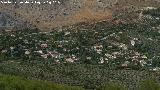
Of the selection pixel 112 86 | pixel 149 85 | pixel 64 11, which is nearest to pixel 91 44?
pixel 64 11

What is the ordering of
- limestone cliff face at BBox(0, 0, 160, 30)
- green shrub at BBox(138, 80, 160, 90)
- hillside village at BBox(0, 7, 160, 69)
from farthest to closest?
limestone cliff face at BBox(0, 0, 160, 30)
hillside village at BBox(0, 7, 160, 69)
green shrub at BBox(138, 80, 160, 90)

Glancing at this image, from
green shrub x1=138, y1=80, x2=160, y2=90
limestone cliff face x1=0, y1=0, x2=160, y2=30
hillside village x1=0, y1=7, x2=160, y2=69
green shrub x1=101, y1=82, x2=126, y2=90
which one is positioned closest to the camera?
green shrub x1=101, y1=82, x2=126, y2=90

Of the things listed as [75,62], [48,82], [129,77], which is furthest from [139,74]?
[48,82]

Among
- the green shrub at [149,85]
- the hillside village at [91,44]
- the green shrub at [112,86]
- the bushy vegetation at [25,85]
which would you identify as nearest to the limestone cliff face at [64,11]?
the hillside village at [91,44]

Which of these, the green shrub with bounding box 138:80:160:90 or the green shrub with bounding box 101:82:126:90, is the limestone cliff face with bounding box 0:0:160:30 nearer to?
the green shrub with bounding box 101:82:126:90

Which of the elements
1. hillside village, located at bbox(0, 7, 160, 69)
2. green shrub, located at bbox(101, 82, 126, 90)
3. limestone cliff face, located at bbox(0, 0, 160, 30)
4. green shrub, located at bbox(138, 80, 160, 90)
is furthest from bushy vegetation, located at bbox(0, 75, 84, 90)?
limestone cliff face, located at bbox(0, 0, 160, 30)

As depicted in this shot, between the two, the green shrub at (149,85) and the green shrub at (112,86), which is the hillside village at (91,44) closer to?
the green shrub at (112,86)
